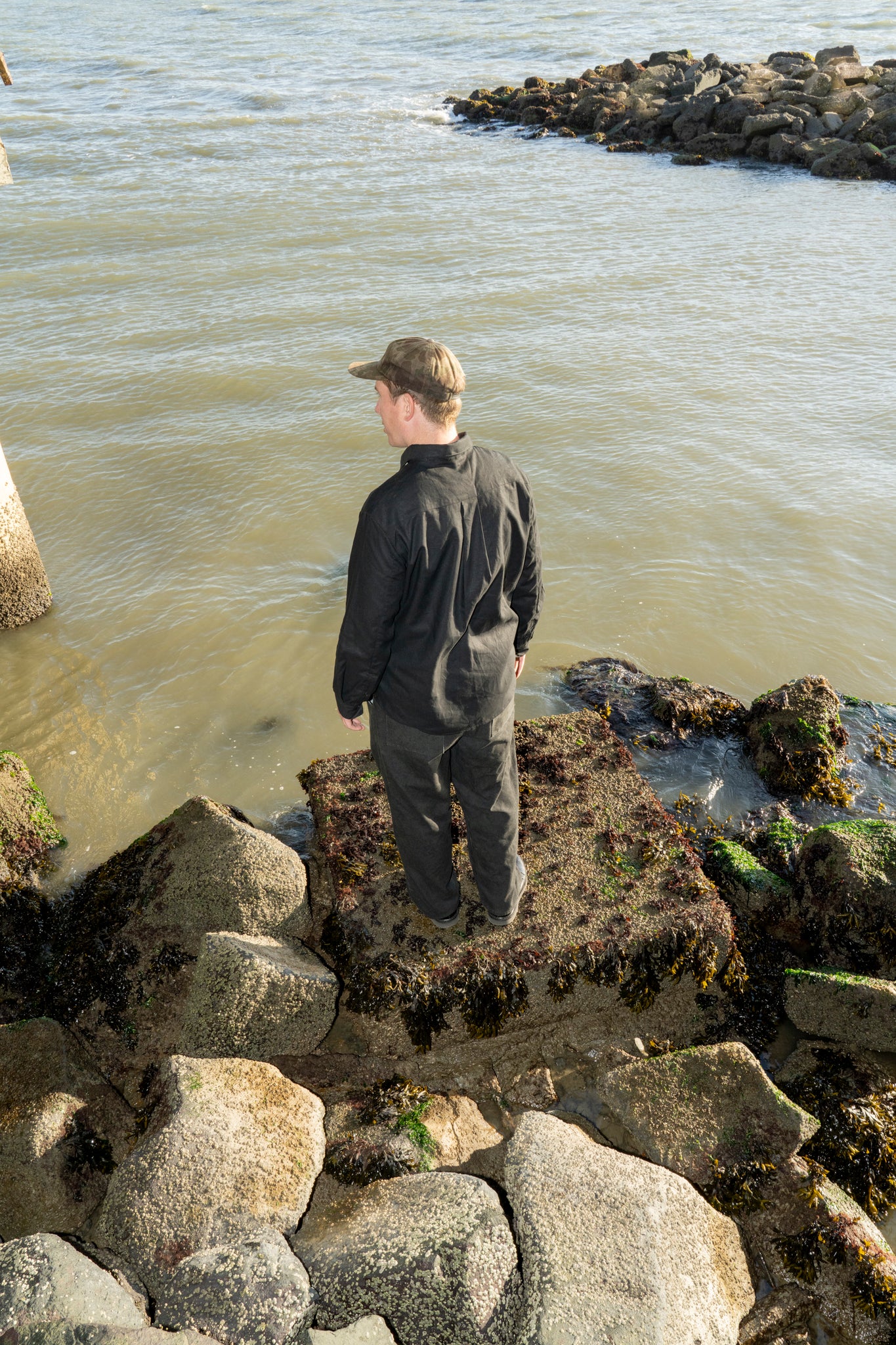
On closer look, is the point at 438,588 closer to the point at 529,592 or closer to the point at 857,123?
the point at 529,592

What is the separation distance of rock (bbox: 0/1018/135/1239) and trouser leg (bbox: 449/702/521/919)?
171 cm

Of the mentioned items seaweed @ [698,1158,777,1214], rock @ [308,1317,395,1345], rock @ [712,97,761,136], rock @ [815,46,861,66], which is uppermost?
rock @ [815,46,861,66]

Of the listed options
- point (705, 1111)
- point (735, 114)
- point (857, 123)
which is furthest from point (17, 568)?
point (735, 114)

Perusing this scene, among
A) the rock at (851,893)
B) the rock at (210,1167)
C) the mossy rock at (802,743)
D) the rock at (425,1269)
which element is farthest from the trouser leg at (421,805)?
the mossy rock at (802,743)

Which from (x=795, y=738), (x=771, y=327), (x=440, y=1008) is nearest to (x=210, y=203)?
(x=771, y=327)

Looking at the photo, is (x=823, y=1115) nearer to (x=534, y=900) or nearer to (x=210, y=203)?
(x=534, y=900)

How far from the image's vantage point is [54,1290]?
2.52 metres

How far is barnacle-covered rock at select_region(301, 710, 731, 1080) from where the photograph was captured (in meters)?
3.75

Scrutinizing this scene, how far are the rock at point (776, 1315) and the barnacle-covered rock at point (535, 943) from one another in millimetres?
1079

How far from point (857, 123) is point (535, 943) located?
22818 millimetres

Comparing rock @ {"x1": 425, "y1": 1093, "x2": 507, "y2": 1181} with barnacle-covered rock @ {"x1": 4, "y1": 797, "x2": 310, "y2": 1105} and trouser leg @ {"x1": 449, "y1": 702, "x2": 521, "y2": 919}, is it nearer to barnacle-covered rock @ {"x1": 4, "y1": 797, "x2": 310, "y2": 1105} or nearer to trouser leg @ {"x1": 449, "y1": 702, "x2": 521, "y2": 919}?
trouser leg @ {"x1": 449, "y1": 702, "x2": 521, "y2": 919}

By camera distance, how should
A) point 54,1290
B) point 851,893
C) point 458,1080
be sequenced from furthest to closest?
point 851,893
point 458,1080
point 54,1290

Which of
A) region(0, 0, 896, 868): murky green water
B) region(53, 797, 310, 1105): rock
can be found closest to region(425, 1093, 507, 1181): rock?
region(53, 797, 310, 1105): rock

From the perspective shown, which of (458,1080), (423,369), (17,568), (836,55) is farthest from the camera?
(836,55)
